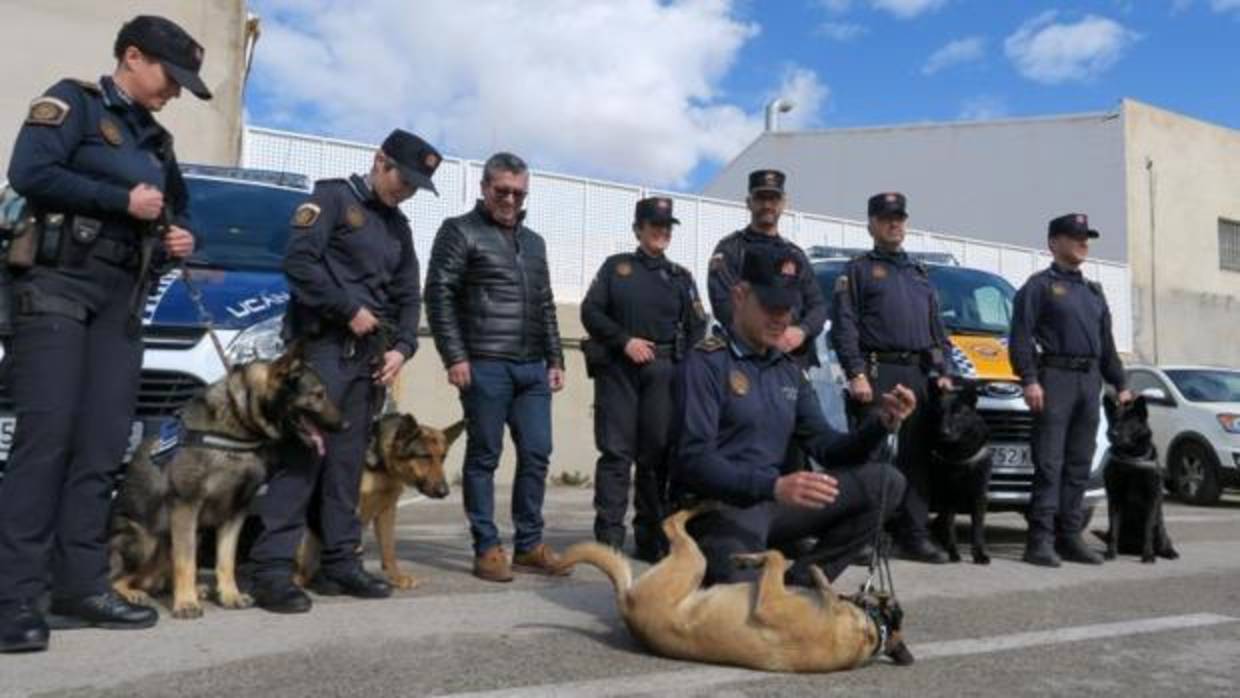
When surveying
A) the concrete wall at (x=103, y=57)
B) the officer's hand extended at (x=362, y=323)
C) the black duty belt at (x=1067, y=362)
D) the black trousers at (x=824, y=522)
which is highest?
the concrete wall at (x=103, y=57)

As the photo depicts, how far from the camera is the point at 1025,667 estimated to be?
3.95 m

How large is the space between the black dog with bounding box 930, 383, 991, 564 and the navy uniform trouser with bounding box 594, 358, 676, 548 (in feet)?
5.29

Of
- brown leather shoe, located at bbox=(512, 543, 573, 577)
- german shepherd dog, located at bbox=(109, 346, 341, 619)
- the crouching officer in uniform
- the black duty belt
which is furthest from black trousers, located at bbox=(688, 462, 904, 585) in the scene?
the black duty belt

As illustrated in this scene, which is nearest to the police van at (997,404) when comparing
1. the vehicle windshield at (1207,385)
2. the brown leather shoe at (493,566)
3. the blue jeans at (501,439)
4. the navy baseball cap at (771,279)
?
the blue jeans at (501,439)

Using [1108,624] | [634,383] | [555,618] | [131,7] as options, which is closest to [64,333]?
[555,618]

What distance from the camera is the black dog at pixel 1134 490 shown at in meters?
6.91

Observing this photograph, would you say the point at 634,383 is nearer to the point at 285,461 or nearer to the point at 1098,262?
the point at 285,461

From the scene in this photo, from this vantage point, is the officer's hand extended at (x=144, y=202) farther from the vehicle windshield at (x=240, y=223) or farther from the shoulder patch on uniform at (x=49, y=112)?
the vehicle windshield at (x=240, y=223)

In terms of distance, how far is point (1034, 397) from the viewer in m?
6.68

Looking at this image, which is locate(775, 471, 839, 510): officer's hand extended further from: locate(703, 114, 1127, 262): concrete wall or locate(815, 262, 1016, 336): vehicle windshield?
locate(703, 114, 1127, 262): concrete wall

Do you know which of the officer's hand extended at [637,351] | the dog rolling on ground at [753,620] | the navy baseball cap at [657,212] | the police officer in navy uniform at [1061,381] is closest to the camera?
the dog rolling on ground at [753,620]

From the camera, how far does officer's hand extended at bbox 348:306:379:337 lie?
15.3 feet

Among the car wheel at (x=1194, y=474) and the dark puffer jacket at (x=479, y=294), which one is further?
the car wheel at (x=1194, y=474)

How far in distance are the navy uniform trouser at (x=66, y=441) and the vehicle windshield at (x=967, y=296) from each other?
4.87 m
